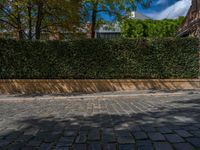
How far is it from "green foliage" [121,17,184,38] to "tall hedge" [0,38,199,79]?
427 inches

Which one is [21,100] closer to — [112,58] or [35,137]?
[112,58]

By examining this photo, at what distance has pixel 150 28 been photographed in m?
25.7

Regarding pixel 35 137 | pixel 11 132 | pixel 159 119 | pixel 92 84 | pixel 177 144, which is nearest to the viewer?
pixel 177 144

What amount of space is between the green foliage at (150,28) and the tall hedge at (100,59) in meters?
10.8

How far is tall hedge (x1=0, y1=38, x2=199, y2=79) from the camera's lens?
1409 centimetres

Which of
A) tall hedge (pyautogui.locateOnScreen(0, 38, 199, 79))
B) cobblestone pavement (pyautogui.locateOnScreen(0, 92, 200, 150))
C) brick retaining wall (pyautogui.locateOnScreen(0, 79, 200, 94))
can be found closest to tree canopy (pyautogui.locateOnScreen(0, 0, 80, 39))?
tall hedge (pyautogui.locateOnScreen(0, 38, 199, 79))

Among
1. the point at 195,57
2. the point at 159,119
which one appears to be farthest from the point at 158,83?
the point at 159,119

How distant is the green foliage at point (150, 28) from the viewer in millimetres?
25047

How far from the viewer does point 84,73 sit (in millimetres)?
14203

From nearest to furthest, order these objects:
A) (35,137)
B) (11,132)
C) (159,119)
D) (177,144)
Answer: (177,144) < (35,137) < (11,132) < (159,119)

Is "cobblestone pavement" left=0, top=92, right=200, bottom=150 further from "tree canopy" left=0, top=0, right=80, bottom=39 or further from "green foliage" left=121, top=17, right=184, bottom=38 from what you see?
"green foliage" left=121, top=17, right=184, bottom=38

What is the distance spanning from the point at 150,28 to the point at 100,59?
13.1 meters

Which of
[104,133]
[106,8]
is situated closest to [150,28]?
[106,8]

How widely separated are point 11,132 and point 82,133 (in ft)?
4.58
